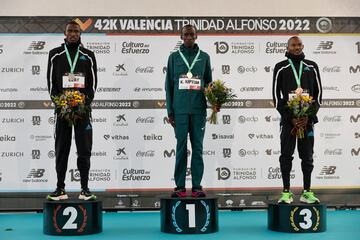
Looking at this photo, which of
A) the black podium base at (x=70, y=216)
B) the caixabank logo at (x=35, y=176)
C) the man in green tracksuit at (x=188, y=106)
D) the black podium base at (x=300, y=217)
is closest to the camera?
the black podium base at (x=70, y=216)

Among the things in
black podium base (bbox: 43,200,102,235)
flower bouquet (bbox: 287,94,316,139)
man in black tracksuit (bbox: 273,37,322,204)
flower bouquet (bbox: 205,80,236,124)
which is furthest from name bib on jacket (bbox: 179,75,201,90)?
black podium base (bbox: 43,200,102,235)

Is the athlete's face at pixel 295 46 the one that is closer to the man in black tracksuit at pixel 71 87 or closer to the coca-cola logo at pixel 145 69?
the man in black tracksuit at pixel 71 87

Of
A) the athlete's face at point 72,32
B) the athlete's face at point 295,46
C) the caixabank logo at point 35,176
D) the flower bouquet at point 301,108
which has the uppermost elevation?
the athlete's face at point 72,32

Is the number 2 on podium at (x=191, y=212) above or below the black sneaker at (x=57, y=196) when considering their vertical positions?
below

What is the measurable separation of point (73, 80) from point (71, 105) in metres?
0.31

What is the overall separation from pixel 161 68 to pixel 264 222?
2.46 meters

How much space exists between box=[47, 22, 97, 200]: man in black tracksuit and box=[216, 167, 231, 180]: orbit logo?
2.25 metres

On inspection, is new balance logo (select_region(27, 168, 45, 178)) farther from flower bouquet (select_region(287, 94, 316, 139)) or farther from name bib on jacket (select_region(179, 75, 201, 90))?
flower bouquet (select_region(287, 94, 316, 139))

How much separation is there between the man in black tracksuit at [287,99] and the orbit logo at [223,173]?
5.63 ft

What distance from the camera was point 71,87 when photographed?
4.69 meters

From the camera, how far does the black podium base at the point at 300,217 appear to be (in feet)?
15.1

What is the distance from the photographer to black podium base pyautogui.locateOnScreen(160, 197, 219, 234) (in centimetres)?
454

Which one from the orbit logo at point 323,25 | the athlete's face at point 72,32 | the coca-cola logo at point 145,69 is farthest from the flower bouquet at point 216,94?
the orbit logo at point 323,25

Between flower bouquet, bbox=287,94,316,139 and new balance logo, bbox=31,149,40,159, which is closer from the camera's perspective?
flower bouquet, bbox=287,94,316,139
